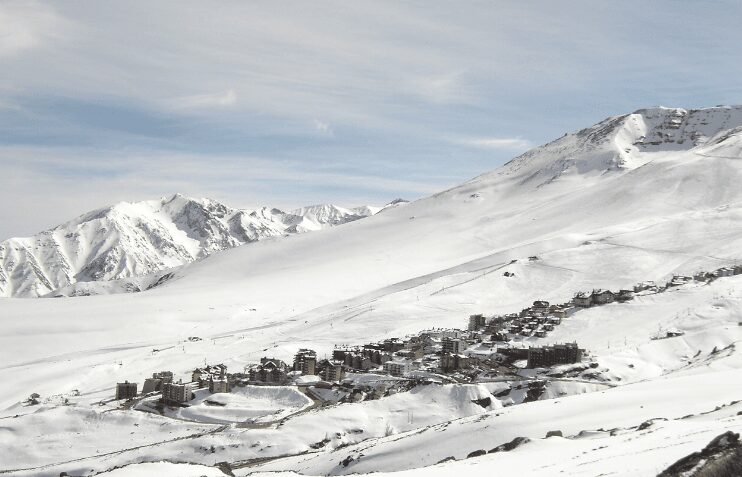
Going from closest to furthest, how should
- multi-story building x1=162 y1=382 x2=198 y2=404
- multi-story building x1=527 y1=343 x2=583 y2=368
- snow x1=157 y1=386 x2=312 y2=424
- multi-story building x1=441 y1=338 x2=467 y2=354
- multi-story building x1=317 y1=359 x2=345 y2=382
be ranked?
1. snow x1=157 y1=386 x2=312 y2=424
2. multi-story building x1=162 y1=382 x2=198 y2=404
3. multi-story building x1=527 y1=343 x2=583 y2=368
4. multi-story building x1=317 y1=359 x2=345 y2=382
5. multi-story building x1=441 y1=338 x2=467 y2=354

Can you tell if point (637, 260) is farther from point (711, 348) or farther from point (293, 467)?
point (293, 467)

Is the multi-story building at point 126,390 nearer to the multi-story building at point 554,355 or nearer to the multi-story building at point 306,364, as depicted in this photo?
the multi-story building at point 306,364

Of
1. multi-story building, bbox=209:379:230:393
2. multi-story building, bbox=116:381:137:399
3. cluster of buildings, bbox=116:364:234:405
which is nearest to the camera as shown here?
cluster of buildings, bbox=116:364:234:405

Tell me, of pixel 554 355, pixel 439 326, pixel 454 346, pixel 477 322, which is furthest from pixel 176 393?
pixel 439 326

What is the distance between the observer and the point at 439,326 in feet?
335

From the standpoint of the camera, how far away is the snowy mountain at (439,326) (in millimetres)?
38000

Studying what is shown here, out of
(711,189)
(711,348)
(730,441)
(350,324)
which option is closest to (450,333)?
(350,324)

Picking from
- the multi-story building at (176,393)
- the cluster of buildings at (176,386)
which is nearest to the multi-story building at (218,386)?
the cluster of buildings at (176,386)

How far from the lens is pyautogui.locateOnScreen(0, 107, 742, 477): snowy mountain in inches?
1496

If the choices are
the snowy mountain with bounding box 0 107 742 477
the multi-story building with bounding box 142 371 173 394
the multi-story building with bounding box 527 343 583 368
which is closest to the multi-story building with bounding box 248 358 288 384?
the snowy mountain with bounding box 0 107 742 477

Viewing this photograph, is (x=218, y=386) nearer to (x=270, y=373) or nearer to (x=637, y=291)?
(x=270, y=373)

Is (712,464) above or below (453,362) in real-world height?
above

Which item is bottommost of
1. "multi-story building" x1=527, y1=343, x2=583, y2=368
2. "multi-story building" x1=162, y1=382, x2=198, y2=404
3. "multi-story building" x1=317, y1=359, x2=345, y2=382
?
"multi-story building" x1=527, y1=343, x2=583, y2=368

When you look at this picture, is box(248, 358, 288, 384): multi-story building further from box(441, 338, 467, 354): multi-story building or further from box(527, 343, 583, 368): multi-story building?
box(527, 343, 583, 368): multi-story building
